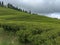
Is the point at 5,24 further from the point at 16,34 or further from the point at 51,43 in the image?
the point at 51,43

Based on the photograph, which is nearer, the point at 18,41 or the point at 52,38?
the point at 52,38

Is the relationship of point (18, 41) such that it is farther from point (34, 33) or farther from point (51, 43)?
point (51, 43)

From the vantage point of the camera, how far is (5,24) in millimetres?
53344

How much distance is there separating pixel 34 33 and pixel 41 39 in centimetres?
581

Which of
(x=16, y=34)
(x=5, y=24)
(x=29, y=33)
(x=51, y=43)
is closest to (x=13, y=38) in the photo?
(x=16, y=34)

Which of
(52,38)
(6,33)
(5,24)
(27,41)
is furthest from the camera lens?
(5,24)

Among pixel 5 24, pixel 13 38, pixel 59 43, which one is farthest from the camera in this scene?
pixel 5 24

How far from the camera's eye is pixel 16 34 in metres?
45.6

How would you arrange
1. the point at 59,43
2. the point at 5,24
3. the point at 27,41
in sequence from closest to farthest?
the point at 59,43 → the point at 27,41 → the point at 5,24

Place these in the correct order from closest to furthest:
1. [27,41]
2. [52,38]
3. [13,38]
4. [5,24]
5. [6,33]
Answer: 1. [52,38]
2. [27,41]
3. [13,38]
4. [6,33]
5. [5,24]

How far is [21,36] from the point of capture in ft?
139

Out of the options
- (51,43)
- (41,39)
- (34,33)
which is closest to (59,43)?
(51,43)

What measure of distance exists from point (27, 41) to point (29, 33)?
1.49 m

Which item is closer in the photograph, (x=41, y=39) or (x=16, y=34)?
(x=41, y=39)
